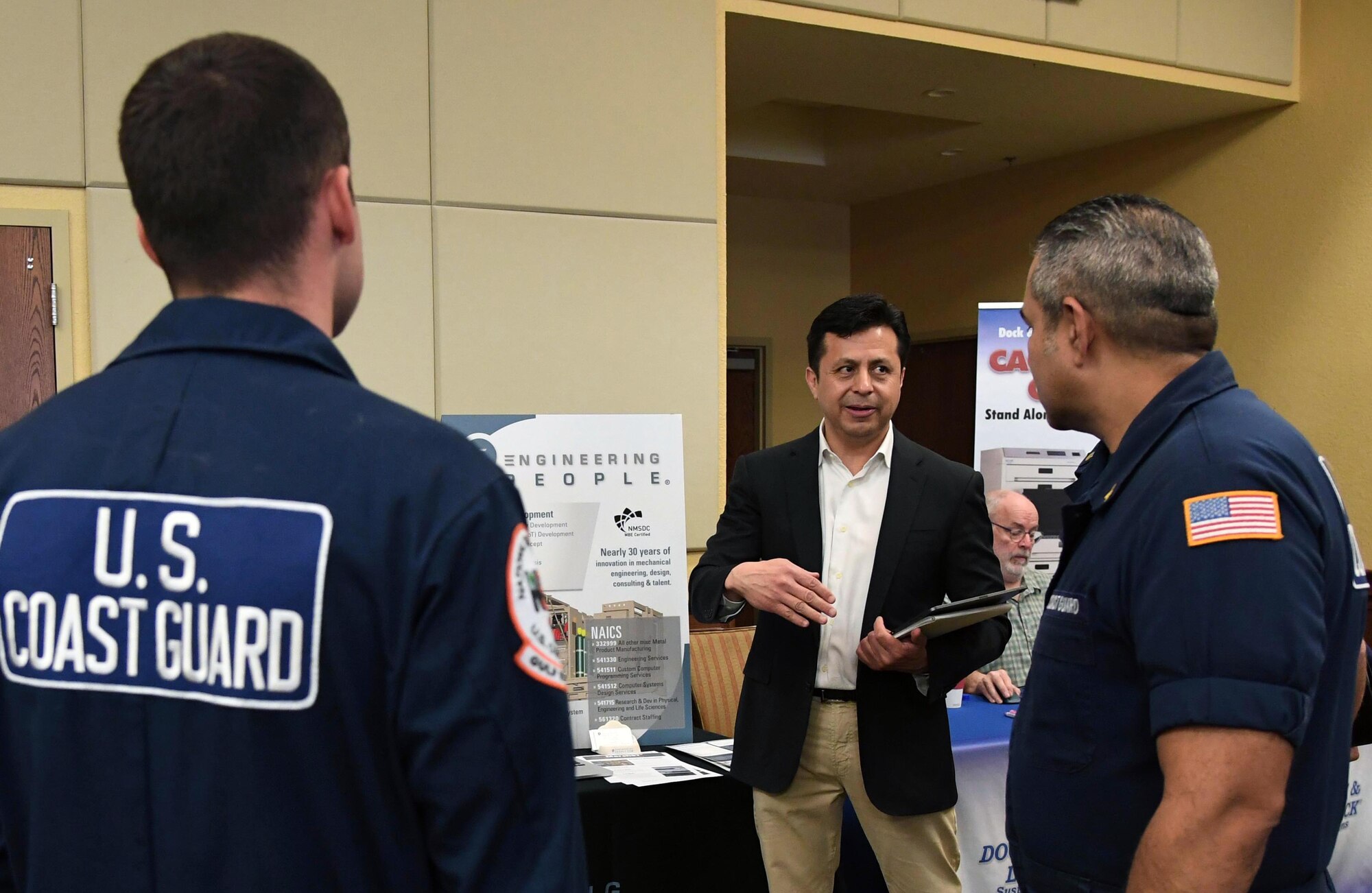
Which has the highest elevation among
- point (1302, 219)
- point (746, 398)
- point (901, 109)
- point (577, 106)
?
point (901, 109)

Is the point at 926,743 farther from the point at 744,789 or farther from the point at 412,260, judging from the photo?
the point at 412,260

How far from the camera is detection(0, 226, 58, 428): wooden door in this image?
10.7 feet

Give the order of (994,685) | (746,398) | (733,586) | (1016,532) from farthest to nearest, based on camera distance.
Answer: (746,398) → (1016,532) → (994,685) → (733,586)

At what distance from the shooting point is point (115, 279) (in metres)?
3.36

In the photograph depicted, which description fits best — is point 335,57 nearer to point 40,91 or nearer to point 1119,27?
point 40,91

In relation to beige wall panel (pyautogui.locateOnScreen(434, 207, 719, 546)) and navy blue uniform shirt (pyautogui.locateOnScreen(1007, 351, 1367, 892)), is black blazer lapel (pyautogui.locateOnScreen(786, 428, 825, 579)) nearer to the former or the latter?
navy blue uniform shirt (pyautogui.locateOnScreen(1007, 351, 1367, 892))

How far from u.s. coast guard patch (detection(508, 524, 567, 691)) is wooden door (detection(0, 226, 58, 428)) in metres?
2.94

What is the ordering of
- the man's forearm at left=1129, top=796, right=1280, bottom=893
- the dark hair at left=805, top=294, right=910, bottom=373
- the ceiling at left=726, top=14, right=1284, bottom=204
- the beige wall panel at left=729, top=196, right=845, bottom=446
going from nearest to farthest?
the man's forearm at left=1129, top=796, right=1280, bottom=893 → the dark hair at left=805, top=294, right=910, bottom=373 → the ceiling at left=726, top=14, right=1284, bottom=204 → the beige wall panel at left=729, top=196, right=845, bottom=446

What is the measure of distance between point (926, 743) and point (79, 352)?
2722mm

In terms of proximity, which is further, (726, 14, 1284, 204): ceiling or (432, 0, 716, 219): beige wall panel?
(726, 14, 1284, 204): ceiling

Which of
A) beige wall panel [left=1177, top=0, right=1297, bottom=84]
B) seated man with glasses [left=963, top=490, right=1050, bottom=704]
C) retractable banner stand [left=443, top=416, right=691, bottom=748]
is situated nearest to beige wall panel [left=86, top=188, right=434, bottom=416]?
retractable banner stand [left=443, top=416, right=691, bottom=748]

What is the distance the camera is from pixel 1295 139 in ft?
17.6

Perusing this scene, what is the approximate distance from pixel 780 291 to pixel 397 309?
4.68 meters

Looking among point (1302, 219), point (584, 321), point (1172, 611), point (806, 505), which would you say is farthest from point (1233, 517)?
point (1302, 219)
